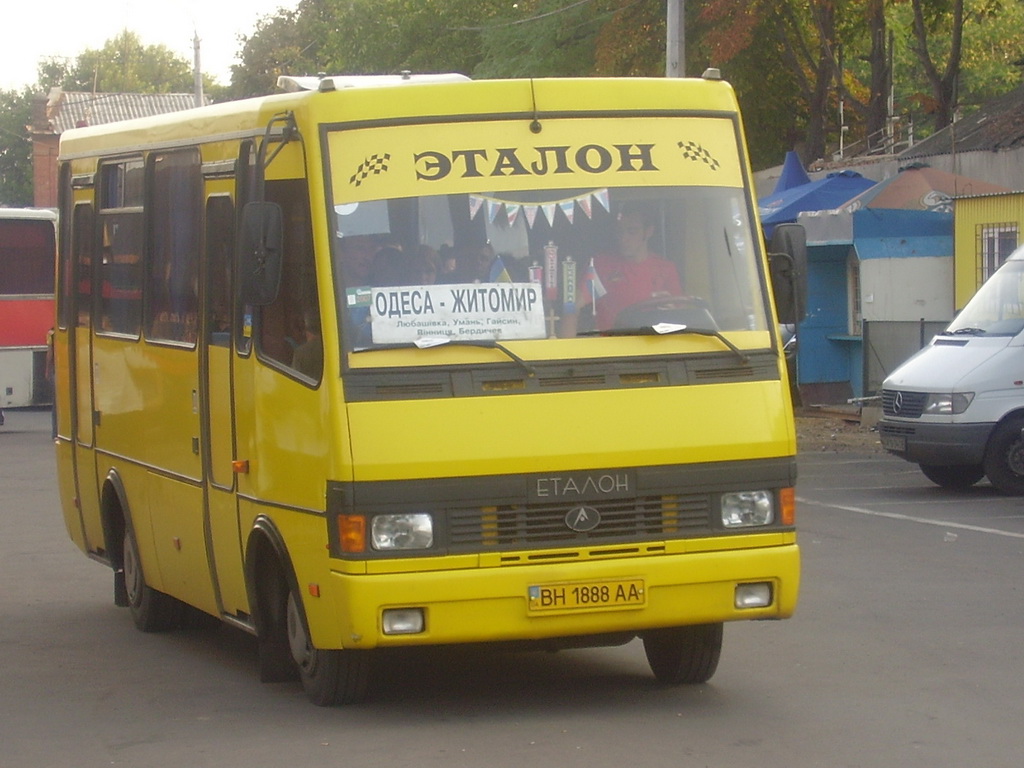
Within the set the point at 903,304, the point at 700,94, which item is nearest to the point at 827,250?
the point at 903,304

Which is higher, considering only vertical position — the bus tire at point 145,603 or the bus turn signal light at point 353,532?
the bus turn signal light at point 353,532

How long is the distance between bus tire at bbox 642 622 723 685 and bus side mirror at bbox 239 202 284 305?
2.22 metres

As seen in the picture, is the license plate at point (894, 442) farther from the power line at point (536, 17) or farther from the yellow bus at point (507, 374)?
the power line at point (536, 17)

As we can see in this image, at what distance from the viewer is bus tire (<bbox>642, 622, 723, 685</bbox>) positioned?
26.9 ft

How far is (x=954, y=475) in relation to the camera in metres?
18.5

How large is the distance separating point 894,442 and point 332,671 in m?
11.2

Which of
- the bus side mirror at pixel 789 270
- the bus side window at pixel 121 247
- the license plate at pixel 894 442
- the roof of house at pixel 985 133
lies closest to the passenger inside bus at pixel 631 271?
the bus side mirror at pixel 789 270

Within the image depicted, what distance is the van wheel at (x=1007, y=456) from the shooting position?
17.5 meters

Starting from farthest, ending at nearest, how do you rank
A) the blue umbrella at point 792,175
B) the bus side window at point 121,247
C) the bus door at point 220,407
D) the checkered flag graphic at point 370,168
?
the blue umbrella at point 792,175 → the bus side window at point 121,247 → the bus door at point 220,407 → the checkered flag graphic at point 370,168

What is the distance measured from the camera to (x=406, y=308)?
7430 mm

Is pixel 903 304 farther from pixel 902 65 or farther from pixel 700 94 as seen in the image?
pixel 902 65

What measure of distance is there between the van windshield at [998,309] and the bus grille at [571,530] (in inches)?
439

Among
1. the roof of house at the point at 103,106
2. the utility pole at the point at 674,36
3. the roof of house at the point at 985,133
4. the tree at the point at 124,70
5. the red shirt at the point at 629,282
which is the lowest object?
the red shirt at the point at 629,282

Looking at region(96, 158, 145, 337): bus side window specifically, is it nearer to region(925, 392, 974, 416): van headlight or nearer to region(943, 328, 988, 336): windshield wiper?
region(925, 392, 974, 416): van headlight
